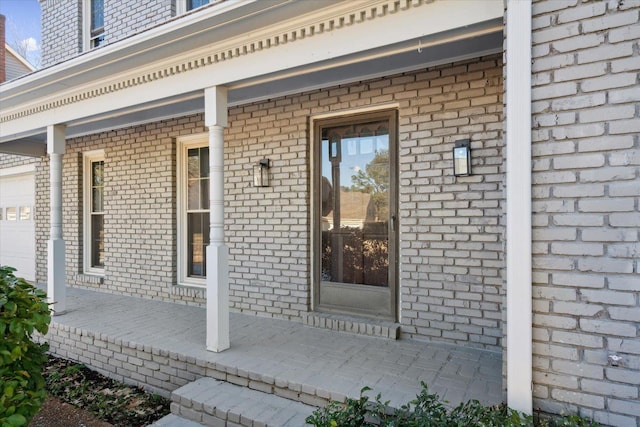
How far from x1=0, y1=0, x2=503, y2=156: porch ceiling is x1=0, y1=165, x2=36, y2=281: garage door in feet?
11.0

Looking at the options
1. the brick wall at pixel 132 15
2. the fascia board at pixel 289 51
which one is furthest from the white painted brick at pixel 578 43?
the brick wall at pixel 132 15

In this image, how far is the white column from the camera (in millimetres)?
2053

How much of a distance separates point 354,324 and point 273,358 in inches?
38.5

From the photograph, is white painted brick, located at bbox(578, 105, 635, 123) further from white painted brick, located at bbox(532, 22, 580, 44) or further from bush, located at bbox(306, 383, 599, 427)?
bush, located at bbox(306, 383, 599, 427)

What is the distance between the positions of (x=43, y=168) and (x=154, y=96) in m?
4.55

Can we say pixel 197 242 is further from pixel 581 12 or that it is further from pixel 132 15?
pixel 581 12

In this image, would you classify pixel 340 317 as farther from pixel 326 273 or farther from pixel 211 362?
pixel 211 362

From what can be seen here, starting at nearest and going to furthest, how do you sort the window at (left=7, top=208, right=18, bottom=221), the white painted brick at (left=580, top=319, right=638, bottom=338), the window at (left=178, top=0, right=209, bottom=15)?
1. the white painted brick at (left=580, top=319, right=638, bottom=338)
2. the window at (left=178, top=0, right=209, bottom=15)
3. the window at (left=7, top=208, right=18, bottom=221)

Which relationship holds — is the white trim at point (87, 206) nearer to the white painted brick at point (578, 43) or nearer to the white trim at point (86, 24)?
the white trim at point (86, 24)

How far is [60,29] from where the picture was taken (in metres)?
6.68

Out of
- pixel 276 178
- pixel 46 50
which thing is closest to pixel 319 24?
pixel 276 178

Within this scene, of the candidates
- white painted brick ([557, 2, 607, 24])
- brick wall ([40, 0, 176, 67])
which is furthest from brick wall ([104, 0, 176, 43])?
white painted brick ([557, 2, 607, 24])

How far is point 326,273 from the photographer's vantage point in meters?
4.31

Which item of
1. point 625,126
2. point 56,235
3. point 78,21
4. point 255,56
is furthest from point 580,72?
point 78,21
